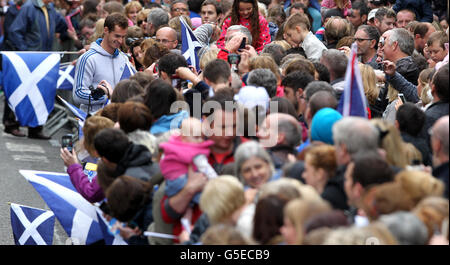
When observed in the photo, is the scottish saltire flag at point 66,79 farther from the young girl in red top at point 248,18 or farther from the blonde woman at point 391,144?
the blonde woman at point 391,144

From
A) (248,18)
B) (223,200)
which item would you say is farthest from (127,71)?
(223,200)

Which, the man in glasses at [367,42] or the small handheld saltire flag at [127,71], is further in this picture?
the small handheld saltire flag at [127,71]

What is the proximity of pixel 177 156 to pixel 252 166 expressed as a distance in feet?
1.61

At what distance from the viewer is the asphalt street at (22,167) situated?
9307 mm

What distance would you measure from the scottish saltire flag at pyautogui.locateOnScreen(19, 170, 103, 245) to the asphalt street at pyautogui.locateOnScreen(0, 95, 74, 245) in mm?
1445

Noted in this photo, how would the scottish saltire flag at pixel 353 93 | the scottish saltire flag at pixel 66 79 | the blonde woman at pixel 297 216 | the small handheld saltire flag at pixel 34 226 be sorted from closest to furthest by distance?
the blonde woman at pixel 297 216
the scottish saltire flag at pixel 353 93
the small handheld saltire flag at pixel 34 226
the scottish saltire flag at pixel 66 79

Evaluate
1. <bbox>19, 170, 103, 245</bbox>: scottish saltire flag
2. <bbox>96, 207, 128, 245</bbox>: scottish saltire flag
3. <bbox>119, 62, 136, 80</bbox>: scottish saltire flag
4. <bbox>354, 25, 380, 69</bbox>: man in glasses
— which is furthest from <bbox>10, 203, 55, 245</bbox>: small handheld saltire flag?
<bbox>354, 25, 380, 69</bbox>: man in glasses

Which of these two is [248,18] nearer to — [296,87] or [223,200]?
[296,87]

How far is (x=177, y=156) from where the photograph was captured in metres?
5.58

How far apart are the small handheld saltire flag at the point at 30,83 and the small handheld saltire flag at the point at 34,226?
16.3 ft

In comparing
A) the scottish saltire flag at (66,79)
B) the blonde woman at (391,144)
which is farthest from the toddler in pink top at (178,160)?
the scottish saltire flag at (66,79)

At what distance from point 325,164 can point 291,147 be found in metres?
0.79

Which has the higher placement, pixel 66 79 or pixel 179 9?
pixel 179 9
